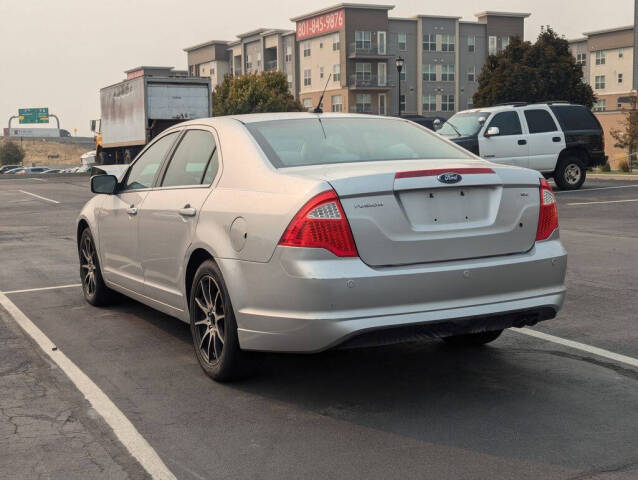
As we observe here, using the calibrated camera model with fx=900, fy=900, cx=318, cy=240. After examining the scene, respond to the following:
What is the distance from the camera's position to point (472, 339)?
20.6ft

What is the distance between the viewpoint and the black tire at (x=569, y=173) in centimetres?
2223

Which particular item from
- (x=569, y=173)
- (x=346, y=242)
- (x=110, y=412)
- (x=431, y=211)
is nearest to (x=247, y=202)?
(x=346, y=242)

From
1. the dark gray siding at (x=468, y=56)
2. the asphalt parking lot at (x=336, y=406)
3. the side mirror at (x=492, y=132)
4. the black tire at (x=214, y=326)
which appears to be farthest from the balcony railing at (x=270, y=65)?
the black tire at (x=214, y=326)

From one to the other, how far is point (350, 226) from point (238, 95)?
82158 mm

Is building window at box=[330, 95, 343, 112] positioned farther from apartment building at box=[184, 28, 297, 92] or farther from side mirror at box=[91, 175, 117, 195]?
side mirror at box=[91, 175, 117, 195]

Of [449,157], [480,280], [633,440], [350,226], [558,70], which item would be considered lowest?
[633,440]

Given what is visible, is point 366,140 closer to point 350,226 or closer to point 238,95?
point 350,226

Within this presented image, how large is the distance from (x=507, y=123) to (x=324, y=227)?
17.7m

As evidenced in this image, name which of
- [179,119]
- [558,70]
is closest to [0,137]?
[558,70]

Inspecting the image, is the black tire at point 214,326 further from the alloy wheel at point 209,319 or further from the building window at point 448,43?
the building window at point 448,43

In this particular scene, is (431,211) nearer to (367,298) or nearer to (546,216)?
(367,298)

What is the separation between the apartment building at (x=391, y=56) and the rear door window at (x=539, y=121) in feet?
213

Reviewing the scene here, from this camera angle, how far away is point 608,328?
6.76 m

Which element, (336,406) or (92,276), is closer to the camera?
(336,406)
